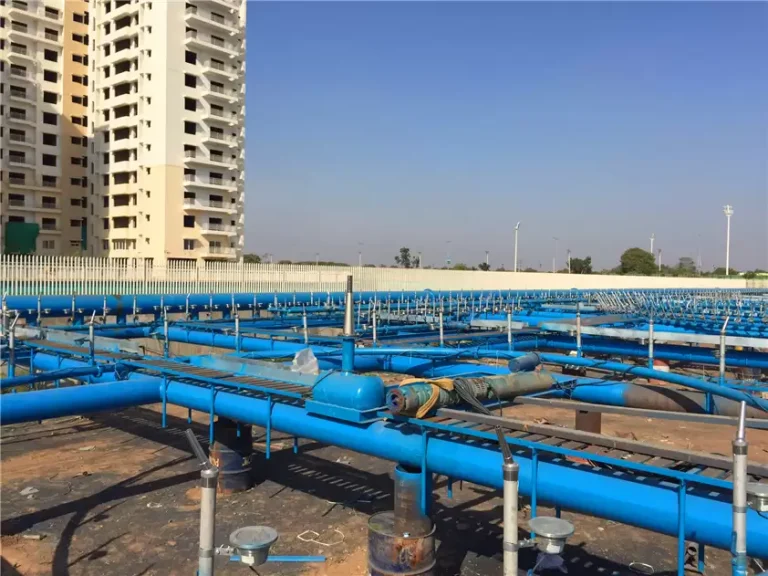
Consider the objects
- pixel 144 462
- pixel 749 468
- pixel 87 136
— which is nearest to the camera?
pixel 749 468

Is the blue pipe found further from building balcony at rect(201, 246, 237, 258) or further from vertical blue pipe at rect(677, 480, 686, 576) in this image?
building balcony at rect(201, 246, 237, 258)

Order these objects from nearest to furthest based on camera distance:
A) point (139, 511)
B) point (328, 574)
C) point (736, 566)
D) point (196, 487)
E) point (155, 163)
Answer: point (736, 566), point (328, 574), point (139, 511), point (196, 487), point (155, 163)

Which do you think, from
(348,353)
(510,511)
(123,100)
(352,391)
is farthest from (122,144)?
(510,511)

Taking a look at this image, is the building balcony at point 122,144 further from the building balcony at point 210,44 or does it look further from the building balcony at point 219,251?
the building balcony at point 219,251

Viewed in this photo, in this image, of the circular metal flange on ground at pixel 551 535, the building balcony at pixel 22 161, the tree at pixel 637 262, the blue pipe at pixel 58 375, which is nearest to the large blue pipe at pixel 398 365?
the blue pipe at pixel 58 375

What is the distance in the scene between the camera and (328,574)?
924cm

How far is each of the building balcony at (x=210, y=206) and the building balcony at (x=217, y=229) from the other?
5.38 feet

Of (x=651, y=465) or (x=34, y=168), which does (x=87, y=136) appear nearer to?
(x=34, y=168)

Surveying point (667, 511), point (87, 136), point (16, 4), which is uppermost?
point (16, 4)

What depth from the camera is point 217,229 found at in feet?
224

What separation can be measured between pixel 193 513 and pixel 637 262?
104790 millimetres

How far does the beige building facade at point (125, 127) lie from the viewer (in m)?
63.6

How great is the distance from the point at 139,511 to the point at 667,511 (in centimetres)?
952

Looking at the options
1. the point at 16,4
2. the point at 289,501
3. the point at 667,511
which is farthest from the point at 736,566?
the point at 16,4
